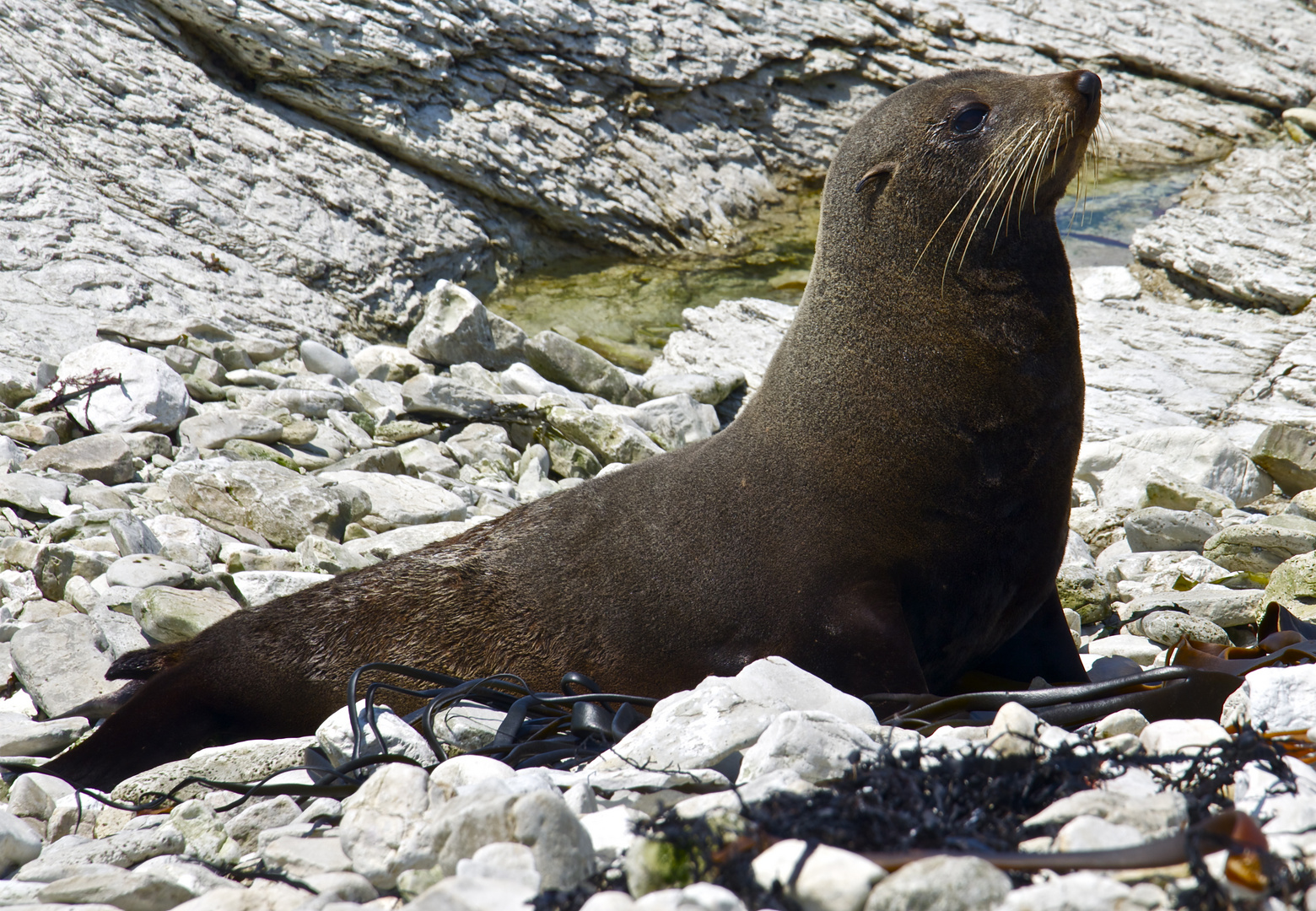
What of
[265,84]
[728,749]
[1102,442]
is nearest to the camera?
[728,749]

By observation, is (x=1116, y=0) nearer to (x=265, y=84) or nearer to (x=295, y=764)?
(x=265, y=84)

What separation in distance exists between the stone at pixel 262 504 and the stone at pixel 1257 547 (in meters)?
4.23

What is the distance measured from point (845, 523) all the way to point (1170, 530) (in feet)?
9.66

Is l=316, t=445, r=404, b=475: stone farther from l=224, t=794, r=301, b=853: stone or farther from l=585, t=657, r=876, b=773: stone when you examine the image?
Answer: l=585, t=657, r=876, b=773: stone

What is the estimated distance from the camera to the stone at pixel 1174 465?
6602 millimetres

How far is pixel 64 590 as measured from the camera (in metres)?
4.38

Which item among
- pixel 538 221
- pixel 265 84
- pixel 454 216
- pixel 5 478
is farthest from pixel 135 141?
pixel 5 478

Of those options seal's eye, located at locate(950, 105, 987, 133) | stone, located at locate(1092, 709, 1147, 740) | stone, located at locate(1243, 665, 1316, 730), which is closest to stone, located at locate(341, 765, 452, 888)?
stone, located at locate(1092, 709, 1147, 740)

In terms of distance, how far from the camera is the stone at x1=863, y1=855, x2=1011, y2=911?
55.5 inches

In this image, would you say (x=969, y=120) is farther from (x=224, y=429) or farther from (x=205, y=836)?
(x=224, y=429)

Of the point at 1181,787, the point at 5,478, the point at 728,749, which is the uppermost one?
the point at 1181,787

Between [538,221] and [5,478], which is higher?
[538,221]

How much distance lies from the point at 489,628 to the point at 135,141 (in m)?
7.60

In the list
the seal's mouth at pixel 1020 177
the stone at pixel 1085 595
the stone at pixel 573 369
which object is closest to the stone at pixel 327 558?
the seal's mouth at pixel 1020 177
